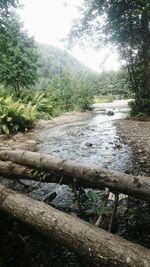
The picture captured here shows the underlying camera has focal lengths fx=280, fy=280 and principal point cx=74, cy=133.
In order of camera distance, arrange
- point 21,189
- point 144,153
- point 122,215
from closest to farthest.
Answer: point 122,215 → point 21,189 → point 144,153

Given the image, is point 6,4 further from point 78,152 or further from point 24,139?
point 78,152

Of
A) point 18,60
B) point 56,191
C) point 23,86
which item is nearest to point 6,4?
point 18,60

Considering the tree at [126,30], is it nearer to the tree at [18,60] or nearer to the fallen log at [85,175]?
the tree at [18,60]

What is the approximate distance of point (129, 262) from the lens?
1.99 m

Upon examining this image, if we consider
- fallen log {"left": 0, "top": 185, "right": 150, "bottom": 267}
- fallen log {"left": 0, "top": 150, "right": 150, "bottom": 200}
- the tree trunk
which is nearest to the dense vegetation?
the tree trunk

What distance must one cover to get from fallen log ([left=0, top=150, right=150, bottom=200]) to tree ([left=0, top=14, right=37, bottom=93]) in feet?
41.0

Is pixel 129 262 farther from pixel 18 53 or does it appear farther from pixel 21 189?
pixel 18 53

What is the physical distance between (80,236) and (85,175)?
1.22m

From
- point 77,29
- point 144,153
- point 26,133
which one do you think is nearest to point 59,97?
point 77,29

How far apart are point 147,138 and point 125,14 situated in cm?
742

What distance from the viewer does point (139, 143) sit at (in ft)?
26.0

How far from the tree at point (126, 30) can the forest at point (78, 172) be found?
0.05 m

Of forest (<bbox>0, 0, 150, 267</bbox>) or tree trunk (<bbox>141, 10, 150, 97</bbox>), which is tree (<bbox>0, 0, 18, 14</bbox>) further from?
tree trunk (<bbox>141, 10, 150, 97</bbox>)

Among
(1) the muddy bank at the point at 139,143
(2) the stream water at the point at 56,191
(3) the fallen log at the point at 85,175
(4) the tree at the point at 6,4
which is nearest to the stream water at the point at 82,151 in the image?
(2) the stream water at the point at 56,191
